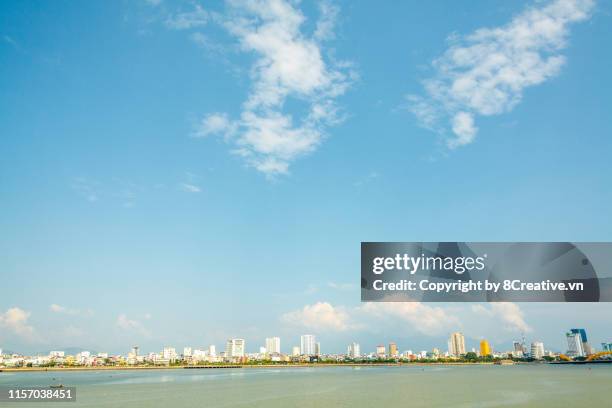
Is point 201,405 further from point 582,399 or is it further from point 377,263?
point 582,399

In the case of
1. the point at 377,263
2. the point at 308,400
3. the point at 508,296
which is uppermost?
the point at 377,263

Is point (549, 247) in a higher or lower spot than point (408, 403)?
higher

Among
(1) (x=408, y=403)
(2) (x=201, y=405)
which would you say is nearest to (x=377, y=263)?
(1) (x=408, y=403)

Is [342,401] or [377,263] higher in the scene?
[377,263]

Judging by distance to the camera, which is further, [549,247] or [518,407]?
[518,407]

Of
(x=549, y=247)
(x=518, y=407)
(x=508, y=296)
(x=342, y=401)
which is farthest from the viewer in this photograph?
(x=342, y=401)

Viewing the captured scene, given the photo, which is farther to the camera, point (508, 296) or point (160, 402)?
point (160, 402)

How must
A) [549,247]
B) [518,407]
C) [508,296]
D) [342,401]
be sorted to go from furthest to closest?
[342,401], [518,407], [549,247], [508,296]

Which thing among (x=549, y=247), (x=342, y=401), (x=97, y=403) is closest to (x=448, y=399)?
(x=342, y=401)

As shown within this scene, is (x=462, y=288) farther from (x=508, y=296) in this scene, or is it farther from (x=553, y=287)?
(x=553, y=287)
